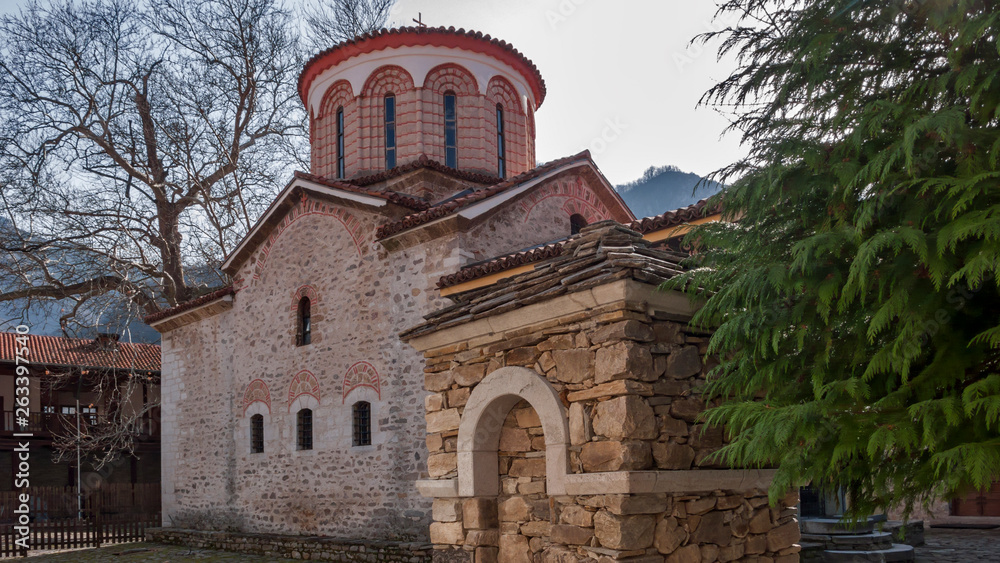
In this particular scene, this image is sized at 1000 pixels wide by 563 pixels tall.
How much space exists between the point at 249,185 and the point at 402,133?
6592mm

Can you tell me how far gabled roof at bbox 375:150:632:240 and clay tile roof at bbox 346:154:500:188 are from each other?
1560 millimetres

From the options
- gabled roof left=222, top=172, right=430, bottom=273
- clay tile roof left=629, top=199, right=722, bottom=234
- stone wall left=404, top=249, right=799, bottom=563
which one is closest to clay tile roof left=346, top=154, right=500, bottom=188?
gabled roof left=222, top=172, right=430, bottom=273

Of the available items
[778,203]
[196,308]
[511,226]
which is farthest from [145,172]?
[778,203]

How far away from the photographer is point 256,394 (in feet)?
41.8

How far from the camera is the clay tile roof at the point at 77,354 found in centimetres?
1978

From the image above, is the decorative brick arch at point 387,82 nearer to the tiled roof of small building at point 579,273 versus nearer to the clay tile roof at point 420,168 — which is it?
the clay tile roof at point 420,168

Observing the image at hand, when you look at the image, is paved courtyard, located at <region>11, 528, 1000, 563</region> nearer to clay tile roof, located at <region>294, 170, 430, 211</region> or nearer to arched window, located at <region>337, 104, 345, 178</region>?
clay tile roof, located at <region>294, 170, 430, 211</region>

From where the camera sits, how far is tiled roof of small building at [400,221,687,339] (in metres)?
4.22

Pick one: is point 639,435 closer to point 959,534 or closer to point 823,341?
point 823,341

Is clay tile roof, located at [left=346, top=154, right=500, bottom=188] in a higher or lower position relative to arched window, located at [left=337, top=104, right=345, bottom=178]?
lower

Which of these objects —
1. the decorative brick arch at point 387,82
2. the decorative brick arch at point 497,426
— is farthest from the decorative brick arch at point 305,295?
the decorative brick arch at point 497,426

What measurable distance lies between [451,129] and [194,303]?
5.43 meters

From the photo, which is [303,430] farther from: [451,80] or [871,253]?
[871,253]

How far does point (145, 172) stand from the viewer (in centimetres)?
1783
